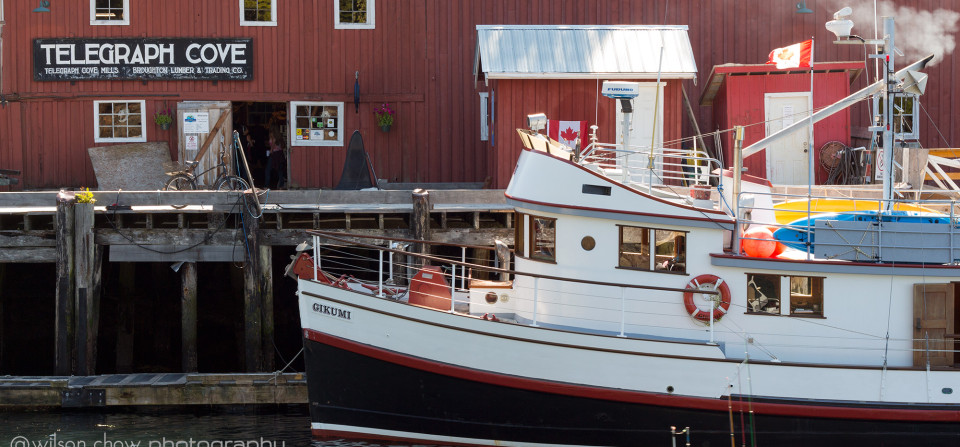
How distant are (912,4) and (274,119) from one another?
13699 mm

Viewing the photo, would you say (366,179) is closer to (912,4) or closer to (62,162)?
(62,162)

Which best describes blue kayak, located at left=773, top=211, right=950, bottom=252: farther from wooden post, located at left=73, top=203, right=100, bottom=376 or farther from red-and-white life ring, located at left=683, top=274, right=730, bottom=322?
wooden post, located at left=73, top=203, right=100, bottom=376

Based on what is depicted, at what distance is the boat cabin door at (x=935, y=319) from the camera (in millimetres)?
12633

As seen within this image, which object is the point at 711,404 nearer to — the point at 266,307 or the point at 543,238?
the point at 543,238

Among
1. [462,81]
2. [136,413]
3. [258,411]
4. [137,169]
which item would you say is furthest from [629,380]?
[137,169]

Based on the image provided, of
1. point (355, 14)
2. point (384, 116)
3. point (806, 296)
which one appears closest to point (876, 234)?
point (806, 296)

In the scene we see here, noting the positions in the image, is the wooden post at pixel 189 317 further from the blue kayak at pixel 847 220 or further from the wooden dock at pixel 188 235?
the blue kayak at pixel 847 220

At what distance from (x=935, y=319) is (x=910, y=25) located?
37.7 feet

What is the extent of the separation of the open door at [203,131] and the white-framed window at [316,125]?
1357 millimetres

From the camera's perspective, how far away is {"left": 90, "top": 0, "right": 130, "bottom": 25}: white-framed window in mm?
22031

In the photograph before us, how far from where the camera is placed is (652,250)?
12.8 metres

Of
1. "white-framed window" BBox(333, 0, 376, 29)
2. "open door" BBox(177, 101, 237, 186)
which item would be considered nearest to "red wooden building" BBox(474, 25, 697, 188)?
"white-framed window" BBox(333, 0, 376, 29)

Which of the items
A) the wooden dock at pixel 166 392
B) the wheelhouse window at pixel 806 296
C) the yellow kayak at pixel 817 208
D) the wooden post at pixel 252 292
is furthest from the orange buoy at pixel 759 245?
the wooden post at pixel 252 292

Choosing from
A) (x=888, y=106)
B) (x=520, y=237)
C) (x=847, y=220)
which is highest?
(x=888, y=106)
